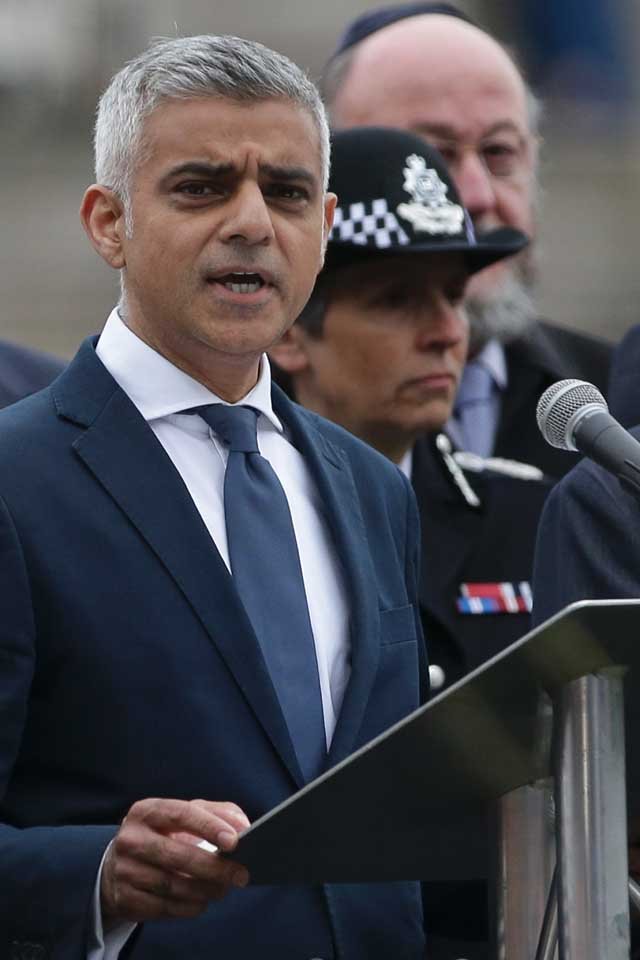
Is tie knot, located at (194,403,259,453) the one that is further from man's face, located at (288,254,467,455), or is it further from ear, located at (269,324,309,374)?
ear, located at (269,324,309,374)

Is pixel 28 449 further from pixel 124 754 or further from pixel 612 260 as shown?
pixel 612 260

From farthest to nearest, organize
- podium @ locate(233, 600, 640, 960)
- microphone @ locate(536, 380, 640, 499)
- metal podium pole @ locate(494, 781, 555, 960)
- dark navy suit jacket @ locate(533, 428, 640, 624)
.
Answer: dark navy suit jacket @ locate(533, 428, 640, 624)
microphone @ locate(536, 380, 640, 499)
metal podium pole @ locate(494, 781, 555, 960)
podium @ locate(233, 600, 640, 960)

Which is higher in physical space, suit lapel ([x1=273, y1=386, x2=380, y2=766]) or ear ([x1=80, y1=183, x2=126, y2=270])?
ear ([x1=80, y1=183, x2=126, y2=270])

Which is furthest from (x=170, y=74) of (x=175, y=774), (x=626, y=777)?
(x=626, y=777)

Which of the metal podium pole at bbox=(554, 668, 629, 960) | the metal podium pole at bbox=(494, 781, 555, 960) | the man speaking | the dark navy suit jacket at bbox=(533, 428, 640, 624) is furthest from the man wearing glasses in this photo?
the metal podium pole at bbox=(554, 668, 629, 960)

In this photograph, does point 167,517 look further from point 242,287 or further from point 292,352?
point 292,352

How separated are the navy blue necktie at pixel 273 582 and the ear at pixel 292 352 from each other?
48.7 inches

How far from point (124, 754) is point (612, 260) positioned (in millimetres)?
8889

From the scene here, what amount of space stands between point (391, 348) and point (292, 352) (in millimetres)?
214

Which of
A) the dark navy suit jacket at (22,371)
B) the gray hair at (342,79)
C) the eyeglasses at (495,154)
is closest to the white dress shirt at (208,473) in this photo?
the dark navy suit jacket at (22,371)

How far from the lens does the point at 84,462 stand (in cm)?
299

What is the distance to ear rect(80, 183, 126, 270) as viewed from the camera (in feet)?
10.3

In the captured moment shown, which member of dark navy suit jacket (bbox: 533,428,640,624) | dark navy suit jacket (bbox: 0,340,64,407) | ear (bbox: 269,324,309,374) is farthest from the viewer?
ear (bbox: 269,324,309,374)

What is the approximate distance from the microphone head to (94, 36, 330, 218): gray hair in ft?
1.46
